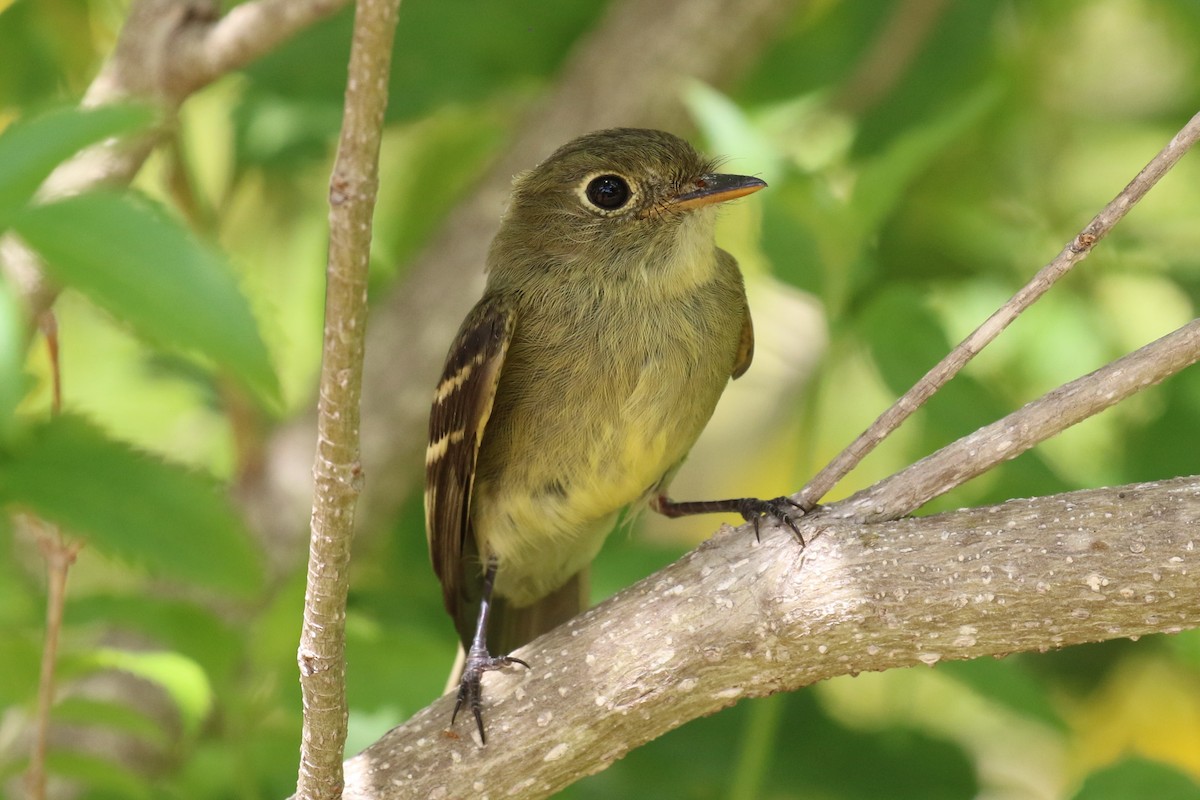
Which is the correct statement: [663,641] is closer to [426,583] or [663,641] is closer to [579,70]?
[426,583]

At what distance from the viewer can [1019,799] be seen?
525cm

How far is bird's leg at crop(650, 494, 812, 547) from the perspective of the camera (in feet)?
9.59

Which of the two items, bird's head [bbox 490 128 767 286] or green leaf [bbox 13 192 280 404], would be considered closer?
green leaf [bbox 13 192 280 404]

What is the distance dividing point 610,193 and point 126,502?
171 cm

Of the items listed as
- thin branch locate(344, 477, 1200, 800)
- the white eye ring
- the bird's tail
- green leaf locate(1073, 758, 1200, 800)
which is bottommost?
green leaf locate(1073, 758, 1200, 800)

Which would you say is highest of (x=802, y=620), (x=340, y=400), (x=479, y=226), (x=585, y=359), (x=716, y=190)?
(x=479, y=226)

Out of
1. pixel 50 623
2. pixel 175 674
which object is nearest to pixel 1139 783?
pixel 175 674

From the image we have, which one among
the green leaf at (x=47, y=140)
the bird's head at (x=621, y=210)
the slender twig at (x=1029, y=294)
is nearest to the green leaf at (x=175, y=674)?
the green leaf at (x=47, y=140)

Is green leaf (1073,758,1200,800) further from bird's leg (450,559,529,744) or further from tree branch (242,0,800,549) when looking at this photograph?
tree branch (242,0,800,549)

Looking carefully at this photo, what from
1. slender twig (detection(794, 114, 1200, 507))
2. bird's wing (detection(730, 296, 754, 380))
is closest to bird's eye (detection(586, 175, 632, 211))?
bird's wing (detection(730, 296, 754, 380))

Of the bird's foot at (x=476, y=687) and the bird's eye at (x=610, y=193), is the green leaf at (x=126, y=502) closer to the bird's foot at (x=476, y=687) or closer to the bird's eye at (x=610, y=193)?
the bird's foot at (x=476, y=687)

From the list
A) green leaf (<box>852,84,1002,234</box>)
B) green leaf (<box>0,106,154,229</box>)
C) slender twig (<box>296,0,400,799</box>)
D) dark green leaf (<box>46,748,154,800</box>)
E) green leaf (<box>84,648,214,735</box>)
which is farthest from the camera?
green leaf (<box>852,84,1002,234</box>)

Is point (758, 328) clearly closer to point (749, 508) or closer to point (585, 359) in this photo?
point (585, 359)

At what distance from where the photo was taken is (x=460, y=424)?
152 inches
